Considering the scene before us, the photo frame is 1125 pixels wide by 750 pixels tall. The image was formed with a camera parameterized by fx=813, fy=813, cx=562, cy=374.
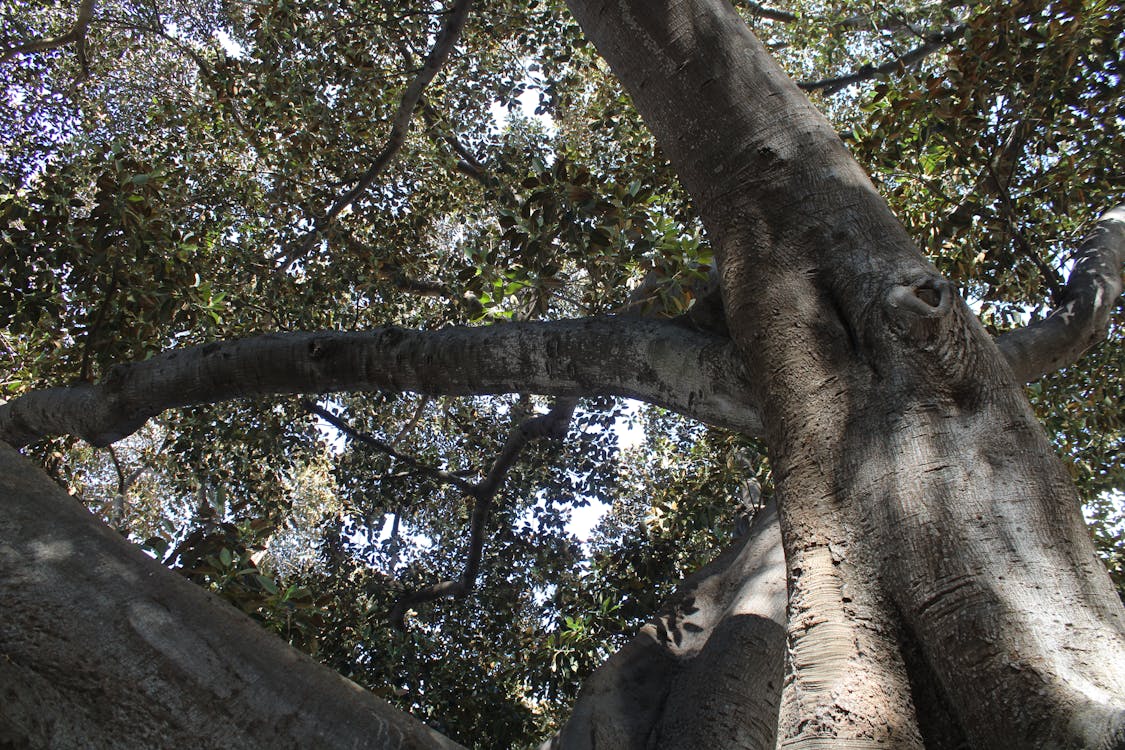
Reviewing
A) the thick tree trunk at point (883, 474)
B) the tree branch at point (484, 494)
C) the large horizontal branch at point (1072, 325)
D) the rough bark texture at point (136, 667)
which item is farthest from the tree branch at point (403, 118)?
the rough bark texture at point (136, 667)

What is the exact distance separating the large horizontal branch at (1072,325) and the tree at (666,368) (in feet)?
0.06

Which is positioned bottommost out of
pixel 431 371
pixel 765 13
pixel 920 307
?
pixel 920 307

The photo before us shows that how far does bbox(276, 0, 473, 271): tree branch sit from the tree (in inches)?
1.3

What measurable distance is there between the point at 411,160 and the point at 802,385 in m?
6.53

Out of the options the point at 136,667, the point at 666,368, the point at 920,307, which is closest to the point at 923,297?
the point at 920,307

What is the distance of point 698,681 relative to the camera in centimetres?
294

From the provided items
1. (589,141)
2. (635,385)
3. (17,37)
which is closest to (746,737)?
(635,385)

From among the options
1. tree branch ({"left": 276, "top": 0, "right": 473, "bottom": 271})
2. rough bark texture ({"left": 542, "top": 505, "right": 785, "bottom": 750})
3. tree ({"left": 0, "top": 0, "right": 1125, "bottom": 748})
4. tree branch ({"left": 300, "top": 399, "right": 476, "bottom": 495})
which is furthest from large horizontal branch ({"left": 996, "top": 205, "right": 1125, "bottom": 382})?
tree branch ({"left": 300, "top": 399, "right": 476, "bottom": 495})

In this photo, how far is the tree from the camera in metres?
1.61

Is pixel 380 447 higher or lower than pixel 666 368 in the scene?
higher

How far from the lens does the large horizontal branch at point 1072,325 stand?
10.3 feet

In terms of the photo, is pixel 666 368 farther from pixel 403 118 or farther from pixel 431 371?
pixel 403 118

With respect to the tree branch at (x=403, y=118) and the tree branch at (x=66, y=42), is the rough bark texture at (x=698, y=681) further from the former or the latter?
the tree branch at (x=66, y=42)

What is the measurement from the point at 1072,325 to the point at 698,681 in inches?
80.2
